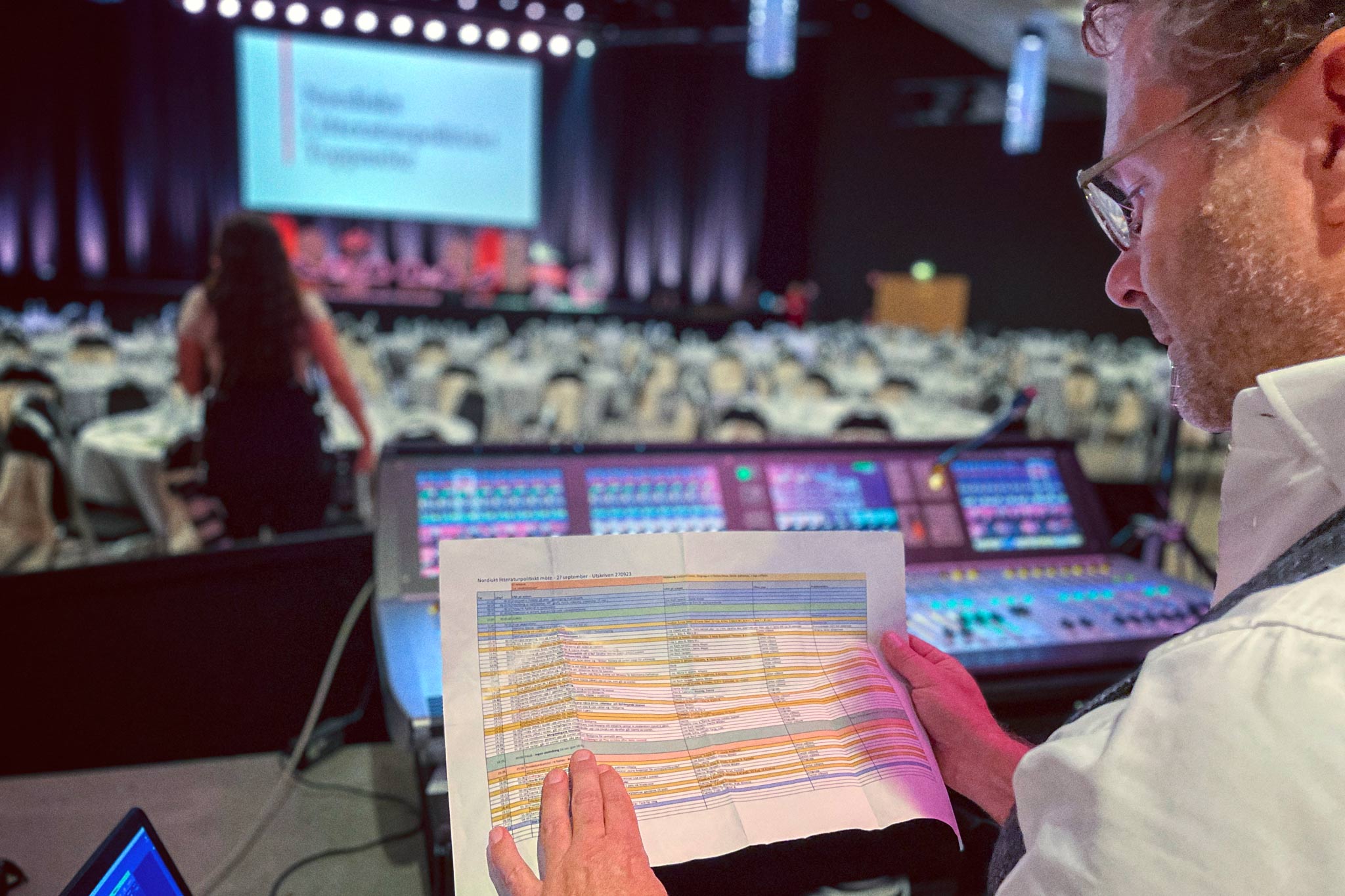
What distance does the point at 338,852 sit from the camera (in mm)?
1318

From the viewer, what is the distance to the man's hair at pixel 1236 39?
60 cm

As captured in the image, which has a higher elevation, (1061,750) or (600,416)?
(1061,750)

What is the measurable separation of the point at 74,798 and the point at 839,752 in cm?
122

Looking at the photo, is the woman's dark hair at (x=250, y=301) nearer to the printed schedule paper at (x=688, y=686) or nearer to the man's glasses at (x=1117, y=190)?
the printed schedule paper at (x=688, y=686)

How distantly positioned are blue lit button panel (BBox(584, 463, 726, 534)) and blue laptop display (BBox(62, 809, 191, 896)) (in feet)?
2.96

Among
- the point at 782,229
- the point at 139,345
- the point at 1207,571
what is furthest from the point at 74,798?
the point at 782,229

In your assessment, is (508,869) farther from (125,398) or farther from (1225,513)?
(125,398)

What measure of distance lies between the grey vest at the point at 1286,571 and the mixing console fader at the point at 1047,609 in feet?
2.73

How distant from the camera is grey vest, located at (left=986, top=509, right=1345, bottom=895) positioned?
550mm

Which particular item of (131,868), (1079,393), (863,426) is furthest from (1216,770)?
(1079,393)

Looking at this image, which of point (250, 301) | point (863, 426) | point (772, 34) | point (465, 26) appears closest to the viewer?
point (250, 301)

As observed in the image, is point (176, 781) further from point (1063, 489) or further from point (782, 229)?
point (782, 229)

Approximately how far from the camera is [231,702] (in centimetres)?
165

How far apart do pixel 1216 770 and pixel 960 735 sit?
16.8 inches
